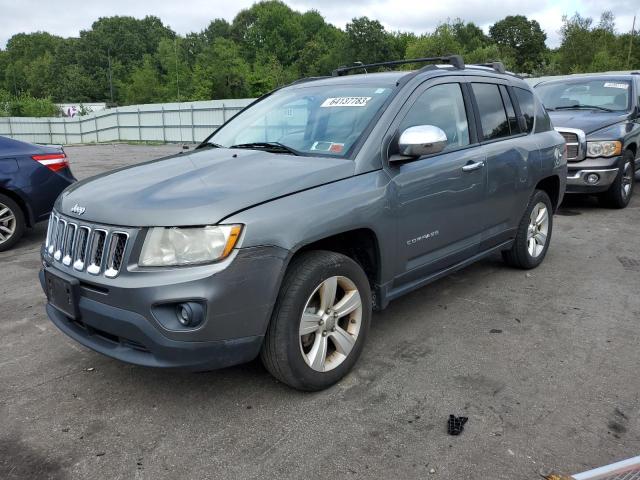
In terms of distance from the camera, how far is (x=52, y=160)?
648 centimetres

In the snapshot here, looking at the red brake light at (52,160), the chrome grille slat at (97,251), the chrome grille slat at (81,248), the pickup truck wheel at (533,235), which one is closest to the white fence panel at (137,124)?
the red brake light at (52,160)

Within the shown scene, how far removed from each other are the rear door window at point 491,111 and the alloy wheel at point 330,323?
6.22 feet

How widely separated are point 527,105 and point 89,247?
12.8ft

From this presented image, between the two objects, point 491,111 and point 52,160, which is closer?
point 491,111

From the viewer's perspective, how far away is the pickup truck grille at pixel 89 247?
266 centimetres

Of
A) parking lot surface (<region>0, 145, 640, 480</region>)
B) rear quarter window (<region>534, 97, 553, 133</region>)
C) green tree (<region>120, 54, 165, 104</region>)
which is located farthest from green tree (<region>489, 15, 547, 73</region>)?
parking lot surface (<region>0, 145, 640, 480</region>)

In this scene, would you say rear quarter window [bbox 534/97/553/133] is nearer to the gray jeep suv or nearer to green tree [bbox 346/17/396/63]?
the gray jeep suv

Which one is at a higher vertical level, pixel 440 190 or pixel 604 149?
pixel 604 149

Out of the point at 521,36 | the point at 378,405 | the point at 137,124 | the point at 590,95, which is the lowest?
the point at 378,405

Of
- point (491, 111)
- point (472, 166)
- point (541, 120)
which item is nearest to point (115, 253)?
point (472, 166)

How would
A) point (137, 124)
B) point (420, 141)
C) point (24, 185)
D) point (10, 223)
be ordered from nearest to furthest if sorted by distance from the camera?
point (420, 141) < point (24, 185) < point (10, 223) < point (137, 124)

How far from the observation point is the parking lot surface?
2518 millimetres

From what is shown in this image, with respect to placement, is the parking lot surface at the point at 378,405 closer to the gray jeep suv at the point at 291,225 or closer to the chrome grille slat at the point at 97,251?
the gray jeep suv at the point at 291,225

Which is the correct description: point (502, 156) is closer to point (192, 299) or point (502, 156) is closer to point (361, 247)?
point (361, 247)
